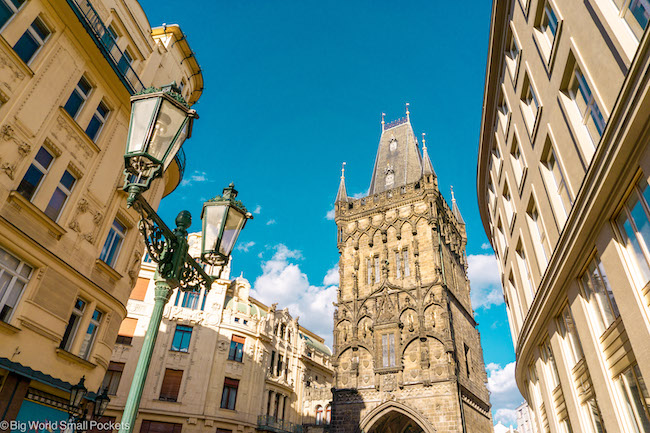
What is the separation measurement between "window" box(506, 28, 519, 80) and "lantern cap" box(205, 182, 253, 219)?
1125 cm

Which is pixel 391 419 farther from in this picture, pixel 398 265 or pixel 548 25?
pixel 548 25

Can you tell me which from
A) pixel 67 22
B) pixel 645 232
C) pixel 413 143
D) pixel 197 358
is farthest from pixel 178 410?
pixel 413 143

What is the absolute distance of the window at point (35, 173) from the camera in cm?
1010

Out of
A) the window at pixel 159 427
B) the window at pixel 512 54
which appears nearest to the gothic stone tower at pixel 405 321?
the window at pixel 159 427

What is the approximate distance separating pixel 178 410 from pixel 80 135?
67.4ft

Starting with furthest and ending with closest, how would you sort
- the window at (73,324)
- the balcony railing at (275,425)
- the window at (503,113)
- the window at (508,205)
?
the balcony railing at (275,425) → the window at (508,205) → the window at (503,113) → the window at (73,324)

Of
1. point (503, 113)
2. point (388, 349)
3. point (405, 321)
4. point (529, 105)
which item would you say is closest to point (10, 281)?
point (529, 105)

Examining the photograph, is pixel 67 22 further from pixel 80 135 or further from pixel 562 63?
pixel 562 63

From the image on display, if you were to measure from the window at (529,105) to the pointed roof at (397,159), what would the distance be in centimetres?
2796

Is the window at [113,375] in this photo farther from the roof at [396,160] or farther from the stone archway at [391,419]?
the roof at [396,160]

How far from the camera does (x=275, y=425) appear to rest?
102ft

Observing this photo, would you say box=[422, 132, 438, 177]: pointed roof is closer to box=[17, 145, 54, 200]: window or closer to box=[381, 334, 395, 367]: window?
box=[381, 334, 395, 367]: window

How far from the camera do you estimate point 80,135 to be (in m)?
11.9

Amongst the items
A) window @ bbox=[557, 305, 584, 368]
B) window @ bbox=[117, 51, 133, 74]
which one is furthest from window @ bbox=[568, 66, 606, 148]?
window @ bbox=[117, 51, 133, 74]
